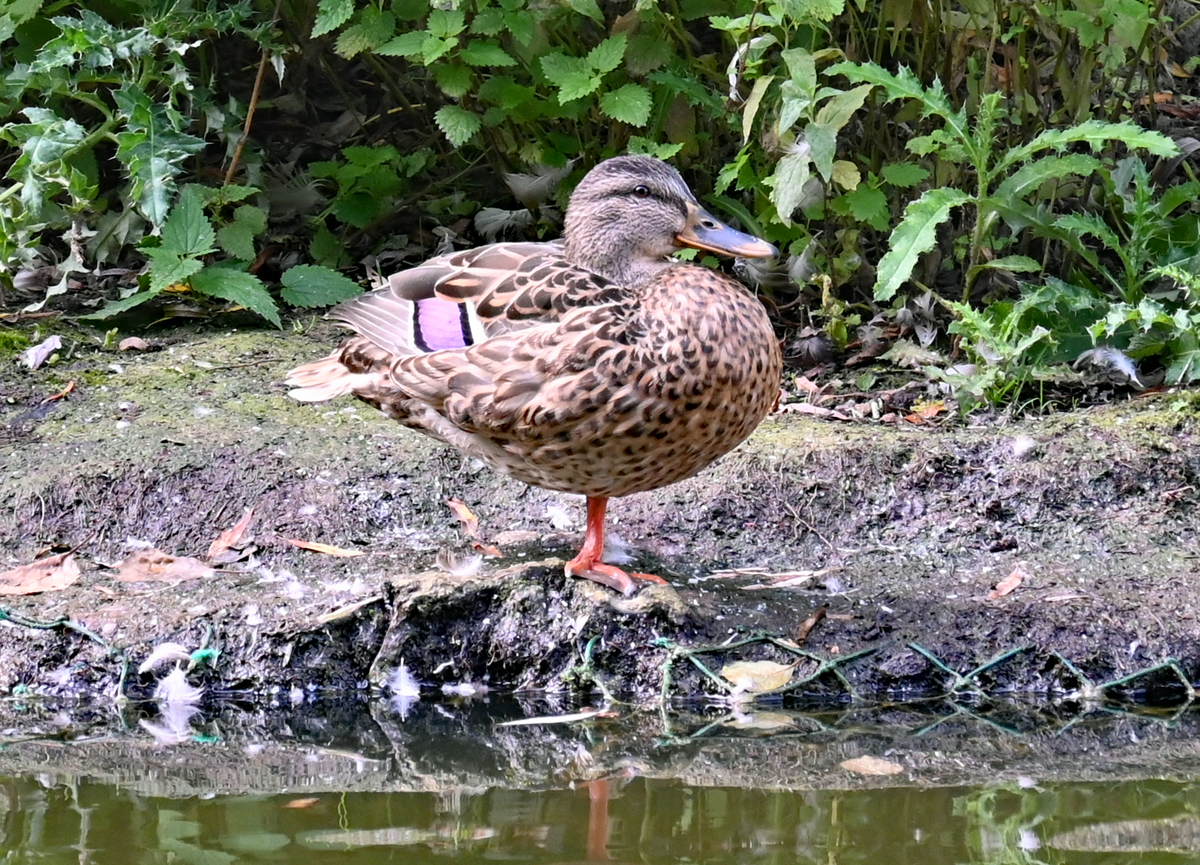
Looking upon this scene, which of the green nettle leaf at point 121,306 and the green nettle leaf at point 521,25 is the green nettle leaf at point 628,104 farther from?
the green nettle leaf at point 121,306

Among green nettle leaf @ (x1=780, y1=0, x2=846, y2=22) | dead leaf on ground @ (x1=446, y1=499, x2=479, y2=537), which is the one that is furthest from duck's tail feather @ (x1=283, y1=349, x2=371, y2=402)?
green nettle leaf @ (x1=780, y1=0, x2=846, y2=22)

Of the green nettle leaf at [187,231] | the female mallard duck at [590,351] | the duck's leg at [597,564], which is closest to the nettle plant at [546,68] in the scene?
the green nettle leaf at [187,231]

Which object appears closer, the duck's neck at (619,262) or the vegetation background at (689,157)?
the duck's neck at (619,262)

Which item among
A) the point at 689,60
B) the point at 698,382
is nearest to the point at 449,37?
the point at 689,60

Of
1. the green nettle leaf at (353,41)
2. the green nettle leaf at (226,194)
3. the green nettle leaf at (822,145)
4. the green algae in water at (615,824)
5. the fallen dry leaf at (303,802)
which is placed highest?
the green nettle leaf at (353,41)

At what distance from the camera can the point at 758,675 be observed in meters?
3.90

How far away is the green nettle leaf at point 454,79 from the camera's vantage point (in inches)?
231

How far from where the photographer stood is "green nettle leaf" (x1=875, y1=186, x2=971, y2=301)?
4.95 meters

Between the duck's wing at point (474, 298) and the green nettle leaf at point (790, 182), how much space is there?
3.67ft

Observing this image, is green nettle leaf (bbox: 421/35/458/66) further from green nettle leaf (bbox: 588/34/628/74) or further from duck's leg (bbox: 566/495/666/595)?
duck's leg (bbox: 566/495/666/595)

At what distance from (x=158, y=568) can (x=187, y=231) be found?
1871mm

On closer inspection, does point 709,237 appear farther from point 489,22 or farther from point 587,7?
point 489,22

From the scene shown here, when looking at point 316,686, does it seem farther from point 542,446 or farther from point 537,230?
point 537,230

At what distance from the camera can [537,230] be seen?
21.4 feet
